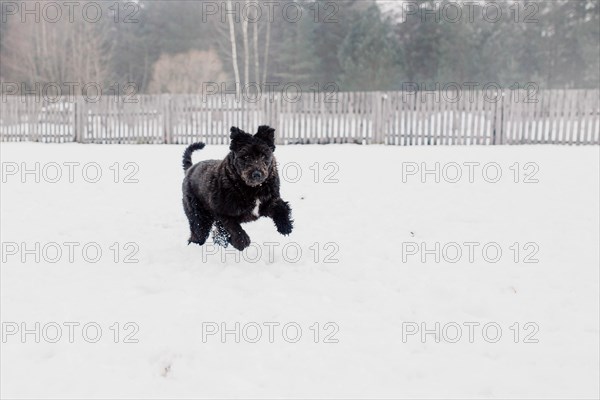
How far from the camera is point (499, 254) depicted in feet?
15.8

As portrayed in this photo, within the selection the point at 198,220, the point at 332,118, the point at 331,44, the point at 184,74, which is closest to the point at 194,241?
the point at 198,220

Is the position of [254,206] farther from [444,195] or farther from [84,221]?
[444,195]

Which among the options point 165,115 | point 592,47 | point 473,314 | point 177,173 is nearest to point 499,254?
point 473,314

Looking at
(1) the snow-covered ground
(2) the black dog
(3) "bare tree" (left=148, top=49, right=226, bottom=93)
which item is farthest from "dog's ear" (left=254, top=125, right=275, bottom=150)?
(3) "bare tree" (left=148, top=49, right=226, bottom=93)

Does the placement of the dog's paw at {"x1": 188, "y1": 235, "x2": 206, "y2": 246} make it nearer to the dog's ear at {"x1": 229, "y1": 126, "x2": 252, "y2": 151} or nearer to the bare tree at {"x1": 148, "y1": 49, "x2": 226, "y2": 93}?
the dog's ear at {"x1": 229, "y1": 126, "x2": 252, "y2": 151}

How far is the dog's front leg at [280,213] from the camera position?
14.8 ft

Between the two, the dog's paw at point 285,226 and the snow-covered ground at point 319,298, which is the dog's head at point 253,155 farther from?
the snow-covered ground at point 319,298

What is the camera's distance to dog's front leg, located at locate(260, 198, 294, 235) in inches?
177

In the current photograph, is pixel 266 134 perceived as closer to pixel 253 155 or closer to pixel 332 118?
pixel 253 155

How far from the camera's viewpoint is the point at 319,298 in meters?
3.92

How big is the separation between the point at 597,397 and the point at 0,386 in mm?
3424

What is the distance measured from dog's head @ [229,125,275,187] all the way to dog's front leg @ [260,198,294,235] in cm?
31

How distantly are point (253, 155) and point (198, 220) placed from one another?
1060 millimetres

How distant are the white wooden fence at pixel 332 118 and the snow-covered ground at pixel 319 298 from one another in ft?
19.2
